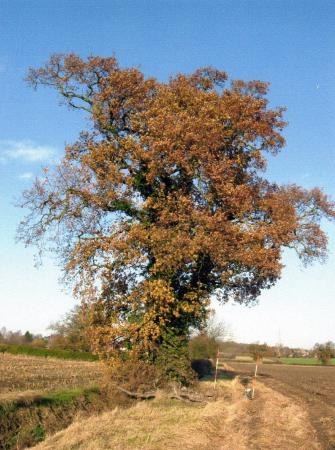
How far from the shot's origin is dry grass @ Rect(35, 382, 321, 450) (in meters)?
11.3

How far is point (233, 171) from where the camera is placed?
23.3 m

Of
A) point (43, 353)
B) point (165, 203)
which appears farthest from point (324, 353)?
point (165, 203)

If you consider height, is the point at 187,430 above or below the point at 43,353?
above

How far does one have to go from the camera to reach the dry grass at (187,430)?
11.3 metres

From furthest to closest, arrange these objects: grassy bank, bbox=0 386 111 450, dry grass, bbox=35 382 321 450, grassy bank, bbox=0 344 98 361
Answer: grassy bank, bbox=0 344 98 361, grassy bank, bbox=0 386 111 450, dry grass, bbox=35 382 321 450

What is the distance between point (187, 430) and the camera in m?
12.9

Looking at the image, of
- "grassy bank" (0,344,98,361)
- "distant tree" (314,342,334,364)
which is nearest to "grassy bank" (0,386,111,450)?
"grassy bank" (0,344,98,361)

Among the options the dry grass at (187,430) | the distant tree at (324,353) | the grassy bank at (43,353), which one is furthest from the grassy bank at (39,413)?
the distant tree at (324,353)

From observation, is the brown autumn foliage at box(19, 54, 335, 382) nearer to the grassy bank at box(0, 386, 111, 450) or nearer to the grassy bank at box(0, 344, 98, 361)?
the grassy bank at box(0, 386, 111, 450)

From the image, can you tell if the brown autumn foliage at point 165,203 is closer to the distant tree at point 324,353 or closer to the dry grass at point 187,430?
the dry grass at point 187,430

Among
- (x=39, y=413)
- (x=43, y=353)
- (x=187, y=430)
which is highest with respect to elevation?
(x=187, y=430)

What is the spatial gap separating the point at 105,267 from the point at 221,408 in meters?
7.62

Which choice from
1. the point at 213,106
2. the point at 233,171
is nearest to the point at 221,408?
the point at 233,171

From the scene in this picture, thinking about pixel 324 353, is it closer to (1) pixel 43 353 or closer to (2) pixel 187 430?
(1) pixel 43 353
